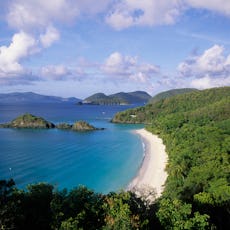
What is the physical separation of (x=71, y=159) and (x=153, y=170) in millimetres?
18674

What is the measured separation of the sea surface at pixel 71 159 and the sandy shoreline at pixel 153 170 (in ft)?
4.83

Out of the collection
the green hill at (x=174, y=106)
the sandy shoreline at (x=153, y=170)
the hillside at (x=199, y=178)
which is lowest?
the sandy shoreline at (x=153, y=170)

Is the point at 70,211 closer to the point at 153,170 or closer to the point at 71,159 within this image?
the point at 153,170

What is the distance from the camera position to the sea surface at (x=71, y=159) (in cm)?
4988

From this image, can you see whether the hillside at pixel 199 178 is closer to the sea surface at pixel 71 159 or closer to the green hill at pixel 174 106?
the sea surface at pixel 71 159

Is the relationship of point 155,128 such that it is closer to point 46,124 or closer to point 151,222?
point 46,124

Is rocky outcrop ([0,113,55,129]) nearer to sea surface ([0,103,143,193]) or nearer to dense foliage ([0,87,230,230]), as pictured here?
sea surface ([0,103,143,193])

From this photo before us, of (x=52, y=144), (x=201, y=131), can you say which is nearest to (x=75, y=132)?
(x=52, y=144)

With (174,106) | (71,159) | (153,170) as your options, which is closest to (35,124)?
(71,159)

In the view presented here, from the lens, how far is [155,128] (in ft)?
349

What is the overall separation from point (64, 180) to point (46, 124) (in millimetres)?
70764

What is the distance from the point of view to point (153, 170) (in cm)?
5522

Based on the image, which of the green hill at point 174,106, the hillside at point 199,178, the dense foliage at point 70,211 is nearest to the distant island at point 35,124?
the hillside at point 199,178

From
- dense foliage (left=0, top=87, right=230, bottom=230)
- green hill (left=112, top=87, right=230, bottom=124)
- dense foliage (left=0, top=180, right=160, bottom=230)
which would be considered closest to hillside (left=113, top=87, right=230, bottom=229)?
dense foliage (left=0, top=87, right=230, bottom=230)
